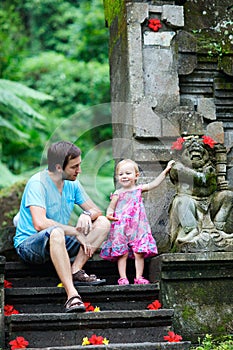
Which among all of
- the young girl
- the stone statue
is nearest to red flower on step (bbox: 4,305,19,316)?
the young girl

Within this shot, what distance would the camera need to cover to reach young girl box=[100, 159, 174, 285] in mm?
5277

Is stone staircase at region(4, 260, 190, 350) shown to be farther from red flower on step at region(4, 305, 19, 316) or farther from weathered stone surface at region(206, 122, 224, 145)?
weathered stone surface at region(206, 122, 224, 145)

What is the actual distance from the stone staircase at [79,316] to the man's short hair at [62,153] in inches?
35.4

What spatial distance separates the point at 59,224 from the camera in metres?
4.88

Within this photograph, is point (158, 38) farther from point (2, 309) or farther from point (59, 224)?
point (2, 309)

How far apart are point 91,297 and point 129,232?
0.72 m

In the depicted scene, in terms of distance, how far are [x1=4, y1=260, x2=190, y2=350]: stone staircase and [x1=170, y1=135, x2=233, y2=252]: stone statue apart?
1.64 ft

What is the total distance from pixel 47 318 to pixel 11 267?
0.98 meters

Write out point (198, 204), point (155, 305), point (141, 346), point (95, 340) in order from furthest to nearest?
point (198, 204) → point (155, 305) → point (95, 340) → point (141, 346)

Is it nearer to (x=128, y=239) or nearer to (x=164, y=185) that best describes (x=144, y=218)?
(x=128, y=239)

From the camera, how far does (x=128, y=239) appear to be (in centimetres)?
538

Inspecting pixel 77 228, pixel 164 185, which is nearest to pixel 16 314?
pixel 77 228

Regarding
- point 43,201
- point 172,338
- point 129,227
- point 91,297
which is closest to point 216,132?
point 129,227

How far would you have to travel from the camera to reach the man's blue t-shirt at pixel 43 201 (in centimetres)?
502
